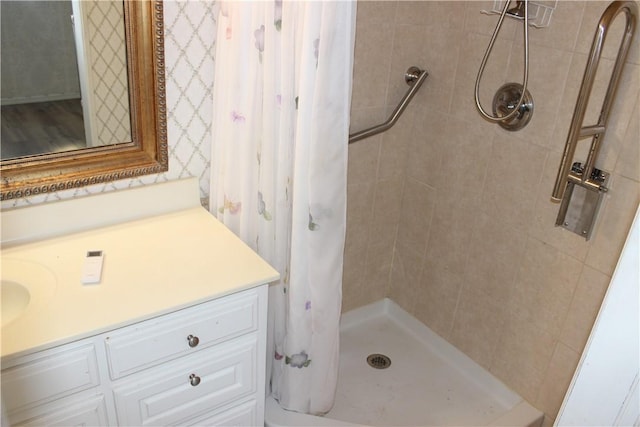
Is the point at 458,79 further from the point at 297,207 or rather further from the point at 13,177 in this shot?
the point at 13,177

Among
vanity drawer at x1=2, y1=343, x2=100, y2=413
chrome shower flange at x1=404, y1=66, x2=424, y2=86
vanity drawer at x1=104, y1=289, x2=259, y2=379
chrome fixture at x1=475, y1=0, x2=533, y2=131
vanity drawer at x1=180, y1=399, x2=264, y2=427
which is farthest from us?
chrome shower flange at x1=404, y1=66, x2=424, y2=86

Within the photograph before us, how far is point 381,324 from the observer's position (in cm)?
240

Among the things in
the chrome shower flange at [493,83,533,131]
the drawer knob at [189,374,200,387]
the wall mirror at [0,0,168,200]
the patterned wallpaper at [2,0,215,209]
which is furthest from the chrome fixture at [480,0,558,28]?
the drawer knob at [189,374,200,387]

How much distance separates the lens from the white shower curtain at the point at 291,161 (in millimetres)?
1294

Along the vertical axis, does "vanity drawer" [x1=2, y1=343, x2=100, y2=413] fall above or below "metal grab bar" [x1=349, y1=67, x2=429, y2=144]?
below

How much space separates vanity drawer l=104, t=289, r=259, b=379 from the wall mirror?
1.69 feet

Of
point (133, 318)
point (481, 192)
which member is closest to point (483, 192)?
point (481, 192)

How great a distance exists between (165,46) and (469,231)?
1257mm

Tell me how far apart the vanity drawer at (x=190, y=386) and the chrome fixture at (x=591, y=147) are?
99cm

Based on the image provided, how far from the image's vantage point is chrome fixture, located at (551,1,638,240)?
4.33ft

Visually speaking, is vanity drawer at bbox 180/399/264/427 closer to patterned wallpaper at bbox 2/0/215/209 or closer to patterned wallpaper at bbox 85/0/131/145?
patterned wallpaper at bbox 2/0/215/209

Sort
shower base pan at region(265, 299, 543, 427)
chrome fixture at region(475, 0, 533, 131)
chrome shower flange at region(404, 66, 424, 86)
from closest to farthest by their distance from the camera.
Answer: chrome fixture at region(475, 0, 533, 131), shower base pan at region(265, 299, 543, 427), chrome shower flange at region(404, 66, 424, 86)

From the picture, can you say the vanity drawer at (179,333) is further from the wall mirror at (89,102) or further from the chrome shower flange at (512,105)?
the chrome shower flange at (512,105)

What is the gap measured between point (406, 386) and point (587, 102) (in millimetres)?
1253
